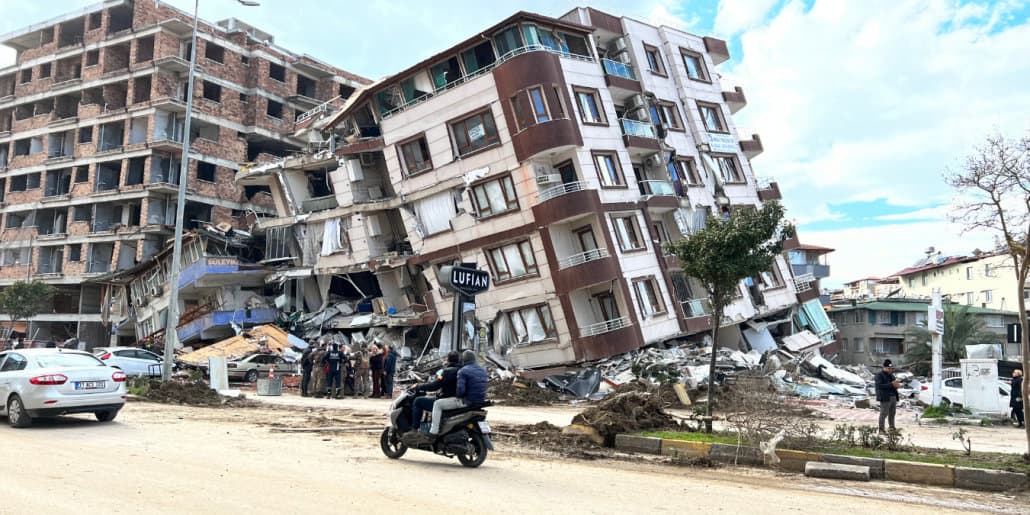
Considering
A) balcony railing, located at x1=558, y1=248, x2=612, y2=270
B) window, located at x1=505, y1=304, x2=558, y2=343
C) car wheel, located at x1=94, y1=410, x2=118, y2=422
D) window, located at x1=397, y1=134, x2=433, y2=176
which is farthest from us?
window, located at x1=397, y1=134, x2=433, y2=176

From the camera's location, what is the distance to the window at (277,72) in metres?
52.1

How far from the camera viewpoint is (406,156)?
34.1 m

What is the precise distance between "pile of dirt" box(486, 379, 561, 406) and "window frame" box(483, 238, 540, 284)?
6.50 m

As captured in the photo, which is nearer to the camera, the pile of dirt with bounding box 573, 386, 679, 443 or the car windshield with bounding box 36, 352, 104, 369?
the pile of dirt with bounding box 573, 386, 679, 443

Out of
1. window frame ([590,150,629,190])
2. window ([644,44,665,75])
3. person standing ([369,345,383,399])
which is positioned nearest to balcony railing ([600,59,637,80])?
window ([644,44,665,75])

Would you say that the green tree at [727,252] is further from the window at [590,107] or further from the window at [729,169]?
the window at [729,169]

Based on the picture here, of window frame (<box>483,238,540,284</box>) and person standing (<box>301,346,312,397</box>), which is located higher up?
window frame (<box>483,238,540,284</box>)

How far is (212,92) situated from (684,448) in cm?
4635

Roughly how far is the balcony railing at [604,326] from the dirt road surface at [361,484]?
57.7 feet

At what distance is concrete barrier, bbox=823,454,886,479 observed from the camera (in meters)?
10.1

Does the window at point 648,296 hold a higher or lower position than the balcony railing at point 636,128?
lower

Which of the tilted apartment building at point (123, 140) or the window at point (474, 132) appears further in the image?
the tilted apartment building at point (123, 140)

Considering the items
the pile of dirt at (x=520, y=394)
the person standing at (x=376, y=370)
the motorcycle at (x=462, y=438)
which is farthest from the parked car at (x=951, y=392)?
the motorcycle at (x=462, y=438)

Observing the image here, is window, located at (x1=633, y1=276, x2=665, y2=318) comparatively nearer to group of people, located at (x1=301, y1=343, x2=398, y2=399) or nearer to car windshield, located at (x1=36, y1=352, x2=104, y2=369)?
group of people, located at (x1=301, y1=343, x2=398, y2=399)
